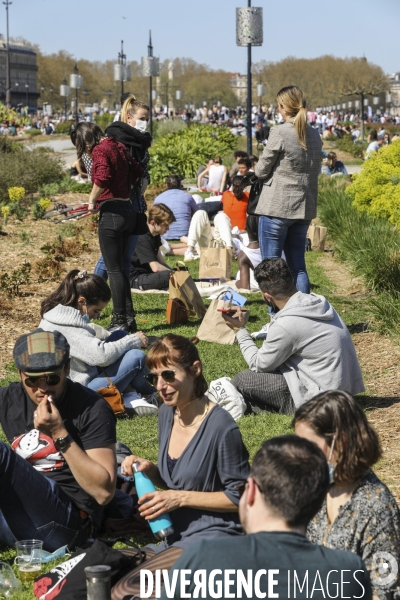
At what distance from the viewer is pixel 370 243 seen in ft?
35.0

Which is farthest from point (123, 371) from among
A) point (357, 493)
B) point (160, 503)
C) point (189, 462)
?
point (357, 493)

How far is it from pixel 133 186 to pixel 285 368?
9.94ft

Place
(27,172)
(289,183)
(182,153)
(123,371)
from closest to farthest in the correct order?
(123,371)
(289,183)
(27,172)
(182,153)

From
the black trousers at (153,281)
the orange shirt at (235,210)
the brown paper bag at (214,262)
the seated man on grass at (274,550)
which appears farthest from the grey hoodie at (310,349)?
the orange shirt at (235,210)

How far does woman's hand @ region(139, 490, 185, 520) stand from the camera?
354 centimetres

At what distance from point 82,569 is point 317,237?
33.8 ft

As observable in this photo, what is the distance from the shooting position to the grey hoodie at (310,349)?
5.60 m

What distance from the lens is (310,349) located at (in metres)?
5.62

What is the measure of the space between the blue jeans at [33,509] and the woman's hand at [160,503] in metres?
0.56

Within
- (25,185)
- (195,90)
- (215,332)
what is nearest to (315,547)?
(215,332)

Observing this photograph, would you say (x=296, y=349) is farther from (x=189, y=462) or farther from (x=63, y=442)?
(x=63, y=442)

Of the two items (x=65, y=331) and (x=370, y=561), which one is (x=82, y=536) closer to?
(x=370, y=561)

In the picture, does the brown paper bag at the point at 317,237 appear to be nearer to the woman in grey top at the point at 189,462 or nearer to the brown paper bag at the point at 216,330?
the brown paper bag at the point at 216,330

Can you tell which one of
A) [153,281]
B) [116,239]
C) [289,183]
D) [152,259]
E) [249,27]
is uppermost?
[249,27]
